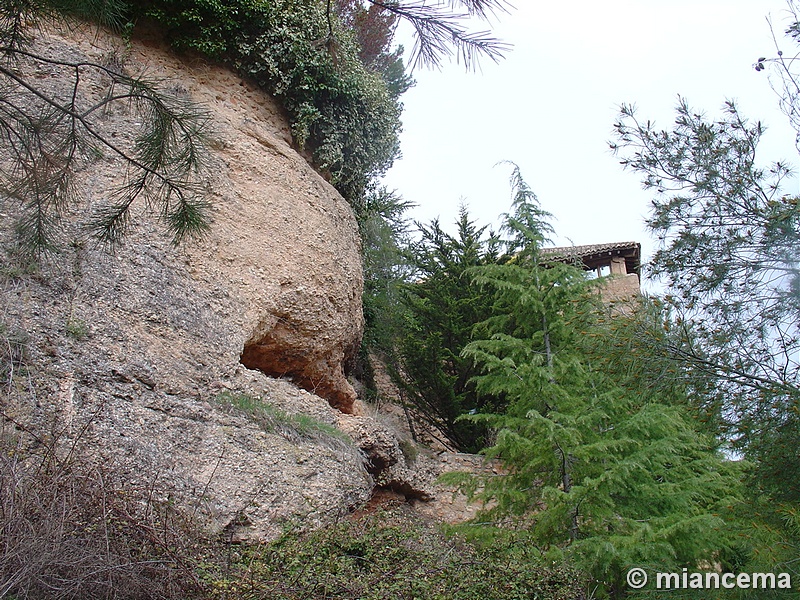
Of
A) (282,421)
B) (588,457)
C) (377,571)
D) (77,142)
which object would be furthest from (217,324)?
(588,457)

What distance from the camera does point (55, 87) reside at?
773cm

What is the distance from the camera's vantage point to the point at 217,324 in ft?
23.9

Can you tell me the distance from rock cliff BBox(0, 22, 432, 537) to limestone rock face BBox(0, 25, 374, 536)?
0.06ft

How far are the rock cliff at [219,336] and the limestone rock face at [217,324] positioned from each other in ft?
0.06

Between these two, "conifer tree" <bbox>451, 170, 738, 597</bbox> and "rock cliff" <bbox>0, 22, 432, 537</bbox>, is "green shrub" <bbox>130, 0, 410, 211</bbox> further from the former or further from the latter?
"conifer tree" <bbox>451, 170, 738, 597</bbox>

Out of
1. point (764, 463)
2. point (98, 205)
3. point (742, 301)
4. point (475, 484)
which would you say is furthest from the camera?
point (475, 484)

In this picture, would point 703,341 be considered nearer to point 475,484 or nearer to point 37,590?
point 475,484

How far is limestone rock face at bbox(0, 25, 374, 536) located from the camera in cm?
553

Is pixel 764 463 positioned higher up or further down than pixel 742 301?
further down

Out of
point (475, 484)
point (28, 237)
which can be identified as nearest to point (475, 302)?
point (475, 484)

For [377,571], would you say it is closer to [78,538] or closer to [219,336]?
[78,538]

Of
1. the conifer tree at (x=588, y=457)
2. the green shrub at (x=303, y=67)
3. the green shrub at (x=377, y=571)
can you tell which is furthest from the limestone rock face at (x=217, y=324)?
the conifer tree at (x=588, y=457)

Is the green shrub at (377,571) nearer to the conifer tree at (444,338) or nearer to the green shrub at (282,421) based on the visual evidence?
the green shrub at (282,421)

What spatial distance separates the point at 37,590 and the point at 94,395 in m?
2.24
